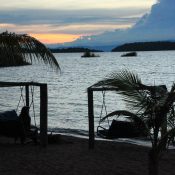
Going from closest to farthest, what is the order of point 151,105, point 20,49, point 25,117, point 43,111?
point 151,105, point 20,49, point 43,111, point 25,117

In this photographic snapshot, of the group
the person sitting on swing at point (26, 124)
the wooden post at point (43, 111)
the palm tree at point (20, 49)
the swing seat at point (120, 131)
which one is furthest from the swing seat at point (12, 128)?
the palm tree at point (20, 49)

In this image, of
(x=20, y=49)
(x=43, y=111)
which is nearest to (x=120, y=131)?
(x=43, y=111)

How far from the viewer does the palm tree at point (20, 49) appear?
9820 millimetres

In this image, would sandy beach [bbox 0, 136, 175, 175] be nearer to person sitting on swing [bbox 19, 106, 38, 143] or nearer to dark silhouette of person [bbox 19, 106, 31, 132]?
person sitting on swing [bbox 19, 106, 38, 143]

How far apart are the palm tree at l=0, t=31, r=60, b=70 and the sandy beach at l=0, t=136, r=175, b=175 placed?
1776mm

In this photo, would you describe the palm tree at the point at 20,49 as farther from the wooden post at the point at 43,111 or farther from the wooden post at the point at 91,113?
the wooden post at the point at 91,113

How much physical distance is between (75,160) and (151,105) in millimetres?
3106

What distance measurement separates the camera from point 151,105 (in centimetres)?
782

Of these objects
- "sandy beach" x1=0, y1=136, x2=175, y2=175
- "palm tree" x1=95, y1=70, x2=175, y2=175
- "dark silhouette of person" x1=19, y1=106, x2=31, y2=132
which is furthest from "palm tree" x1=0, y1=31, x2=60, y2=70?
"dark silhouette of person" x1=19, y1=106, x2=31, y2=132

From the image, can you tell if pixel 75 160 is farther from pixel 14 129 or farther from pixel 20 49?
pixel 20 49

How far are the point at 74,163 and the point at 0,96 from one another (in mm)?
31483

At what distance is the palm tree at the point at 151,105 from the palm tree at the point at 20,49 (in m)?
2.32

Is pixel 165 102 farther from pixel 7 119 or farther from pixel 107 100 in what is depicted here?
pixel 107 100

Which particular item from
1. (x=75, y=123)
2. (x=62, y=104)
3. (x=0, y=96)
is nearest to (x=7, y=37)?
(x=75, y=123)
